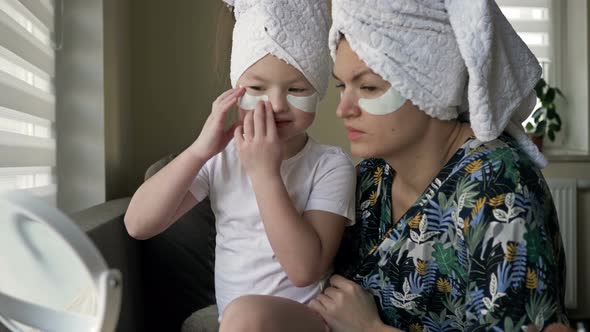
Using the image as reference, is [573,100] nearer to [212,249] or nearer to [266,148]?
[212,249]

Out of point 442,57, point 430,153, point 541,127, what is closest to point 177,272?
point 430,153

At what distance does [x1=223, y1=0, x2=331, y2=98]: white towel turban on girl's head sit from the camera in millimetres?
1346

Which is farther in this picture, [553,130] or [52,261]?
[553,130]

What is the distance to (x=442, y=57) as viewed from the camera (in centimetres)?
120

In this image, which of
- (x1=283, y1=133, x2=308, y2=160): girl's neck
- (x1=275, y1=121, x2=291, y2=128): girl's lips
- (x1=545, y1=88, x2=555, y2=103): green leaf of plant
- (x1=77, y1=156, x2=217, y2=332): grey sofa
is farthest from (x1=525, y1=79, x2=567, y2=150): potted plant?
(x1=275, y1=121, x2=291, y2=128): girl's lips

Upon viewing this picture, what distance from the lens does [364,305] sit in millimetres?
1277

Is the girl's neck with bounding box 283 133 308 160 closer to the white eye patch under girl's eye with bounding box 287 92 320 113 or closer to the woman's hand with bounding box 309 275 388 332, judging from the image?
the white eye patch under girl's eye with bounding box 287 92 320 113

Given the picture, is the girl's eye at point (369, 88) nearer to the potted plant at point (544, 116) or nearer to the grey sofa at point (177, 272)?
the grey sofa at point (177, 272)

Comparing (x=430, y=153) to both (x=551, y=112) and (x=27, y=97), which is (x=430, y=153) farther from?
(x=551, y=112)

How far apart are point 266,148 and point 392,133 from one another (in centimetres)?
21

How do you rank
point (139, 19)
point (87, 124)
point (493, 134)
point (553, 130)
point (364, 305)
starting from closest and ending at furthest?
1. point (493, 134)
2. point (364, 305)
3. point (87, 124)
4. point (139, 19)
5. point (553, 130)

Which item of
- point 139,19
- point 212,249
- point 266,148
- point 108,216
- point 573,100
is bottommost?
point 212,249

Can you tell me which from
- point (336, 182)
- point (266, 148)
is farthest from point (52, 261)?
point (336, 182)

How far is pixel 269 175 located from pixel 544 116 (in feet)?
10.1
